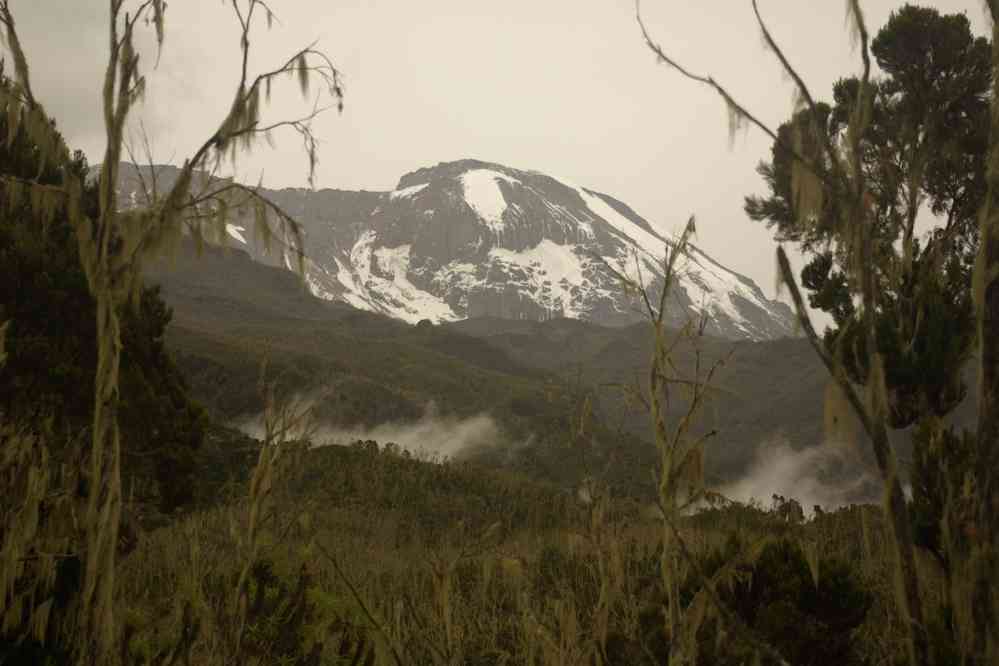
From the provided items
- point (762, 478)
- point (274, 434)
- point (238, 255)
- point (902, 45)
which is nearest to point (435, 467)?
point (902, 45)

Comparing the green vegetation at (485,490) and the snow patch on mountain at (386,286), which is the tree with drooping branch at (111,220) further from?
the snow patch on mountain at (386,286)

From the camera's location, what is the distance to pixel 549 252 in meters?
144

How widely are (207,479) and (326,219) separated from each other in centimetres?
14387

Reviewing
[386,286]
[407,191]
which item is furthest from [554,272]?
[407,191]

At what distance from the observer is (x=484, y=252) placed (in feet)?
462

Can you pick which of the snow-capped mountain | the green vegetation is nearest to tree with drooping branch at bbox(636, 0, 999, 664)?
the green vegetation

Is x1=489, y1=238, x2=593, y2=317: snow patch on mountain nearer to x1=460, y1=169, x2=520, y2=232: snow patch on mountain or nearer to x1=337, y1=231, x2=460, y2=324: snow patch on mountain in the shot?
x1=460, y1=169, x2=520, y2=232: snow patch on mountain

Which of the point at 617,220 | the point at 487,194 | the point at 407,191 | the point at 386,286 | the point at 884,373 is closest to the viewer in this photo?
the point at 884,373

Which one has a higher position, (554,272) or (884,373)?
(554,272)

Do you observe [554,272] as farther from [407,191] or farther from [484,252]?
[407,191]

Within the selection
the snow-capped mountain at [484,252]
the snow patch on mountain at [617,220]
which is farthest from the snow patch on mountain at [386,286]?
the snow patch on mountain at [617,220]

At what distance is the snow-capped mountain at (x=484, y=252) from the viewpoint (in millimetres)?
122812

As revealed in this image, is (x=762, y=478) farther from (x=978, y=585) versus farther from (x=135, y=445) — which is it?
(x=978, y=585)

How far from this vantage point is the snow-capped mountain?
123 metres
